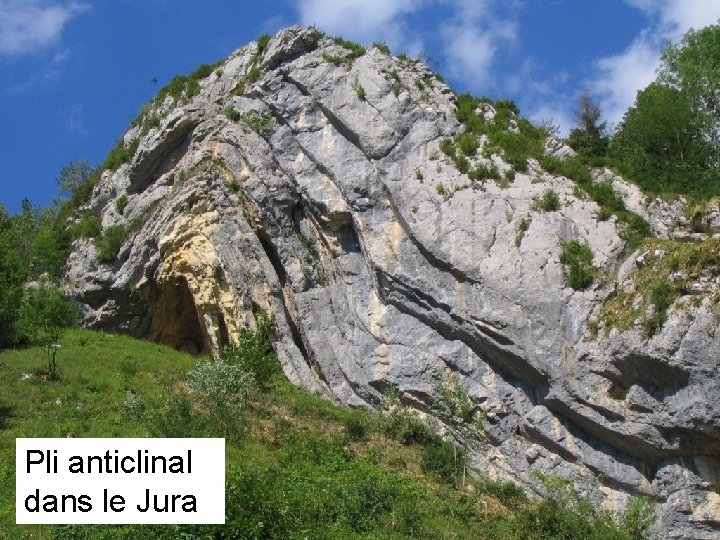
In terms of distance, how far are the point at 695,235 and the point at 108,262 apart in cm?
1960

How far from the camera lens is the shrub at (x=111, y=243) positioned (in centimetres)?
3123

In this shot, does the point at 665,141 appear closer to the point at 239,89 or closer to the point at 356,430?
the point at 239,89

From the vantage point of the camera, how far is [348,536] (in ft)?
48.8

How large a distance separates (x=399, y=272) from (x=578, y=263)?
15.6ft

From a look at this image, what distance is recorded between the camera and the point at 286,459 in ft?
61.2

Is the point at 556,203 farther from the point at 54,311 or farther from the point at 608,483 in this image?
the point at 54,311

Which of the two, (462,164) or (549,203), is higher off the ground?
(462,164)

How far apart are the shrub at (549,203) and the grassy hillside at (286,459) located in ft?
21.4

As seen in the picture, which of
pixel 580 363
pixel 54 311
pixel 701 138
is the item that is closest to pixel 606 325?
pixel 580 363

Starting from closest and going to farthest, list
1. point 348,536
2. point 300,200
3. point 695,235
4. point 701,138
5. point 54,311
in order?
point 348,536 → point 695,235 → point 54,311 → point 300,200 → point 701,138

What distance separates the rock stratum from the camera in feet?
62.3

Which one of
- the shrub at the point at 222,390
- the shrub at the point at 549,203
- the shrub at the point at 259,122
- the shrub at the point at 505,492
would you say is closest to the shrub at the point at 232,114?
the shrub at the point at 259,122

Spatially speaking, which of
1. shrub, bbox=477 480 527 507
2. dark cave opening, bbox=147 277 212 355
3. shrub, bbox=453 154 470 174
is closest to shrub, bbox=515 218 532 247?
shrub, bbox=453 154 470 174

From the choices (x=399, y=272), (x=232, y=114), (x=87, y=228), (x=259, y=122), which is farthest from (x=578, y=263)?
(x=87, y=228)
